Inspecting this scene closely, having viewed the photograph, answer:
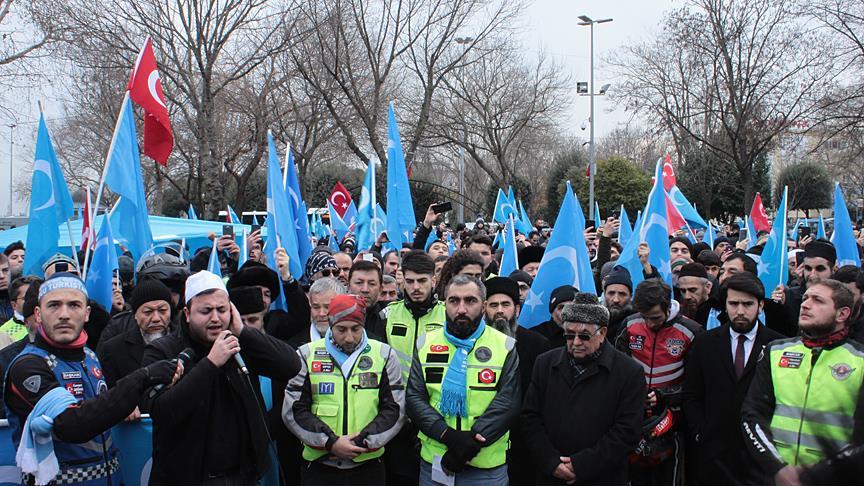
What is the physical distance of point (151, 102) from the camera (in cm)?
754

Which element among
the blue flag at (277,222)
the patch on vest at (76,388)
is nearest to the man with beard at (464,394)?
the patch on vest at (76,388)

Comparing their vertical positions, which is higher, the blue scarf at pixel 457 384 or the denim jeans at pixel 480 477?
the blue scarf at pixel 457 384

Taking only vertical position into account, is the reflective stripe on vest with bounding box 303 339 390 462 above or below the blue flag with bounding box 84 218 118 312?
below

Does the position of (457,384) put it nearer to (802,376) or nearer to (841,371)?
(802,376)

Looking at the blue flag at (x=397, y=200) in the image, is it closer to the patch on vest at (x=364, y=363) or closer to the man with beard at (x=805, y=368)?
the patch on vest at (x=364, y=363)

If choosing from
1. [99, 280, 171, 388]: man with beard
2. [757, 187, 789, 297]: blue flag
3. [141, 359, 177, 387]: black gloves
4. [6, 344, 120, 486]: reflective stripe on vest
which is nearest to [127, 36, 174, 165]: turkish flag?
[99, 280, 171, 388]: man with beard

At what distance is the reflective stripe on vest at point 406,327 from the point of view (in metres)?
5.34

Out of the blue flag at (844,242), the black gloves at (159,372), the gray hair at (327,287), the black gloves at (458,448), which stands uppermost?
the blue flag at (844,242)

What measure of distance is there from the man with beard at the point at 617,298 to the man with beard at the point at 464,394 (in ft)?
4.76

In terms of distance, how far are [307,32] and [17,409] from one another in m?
19.8

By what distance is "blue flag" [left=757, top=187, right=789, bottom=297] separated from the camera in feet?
27.9

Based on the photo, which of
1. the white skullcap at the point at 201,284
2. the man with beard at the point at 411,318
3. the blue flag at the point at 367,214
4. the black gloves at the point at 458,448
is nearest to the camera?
the white skullcap at the point at 201,284

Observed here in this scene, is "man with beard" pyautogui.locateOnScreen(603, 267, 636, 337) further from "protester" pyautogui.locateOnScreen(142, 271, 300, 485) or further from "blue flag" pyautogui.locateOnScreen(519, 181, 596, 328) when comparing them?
"protester" pyautogui.locateOnScreen(142, 271, 300, 485)

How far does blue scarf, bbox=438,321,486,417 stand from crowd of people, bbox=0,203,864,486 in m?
0.01
